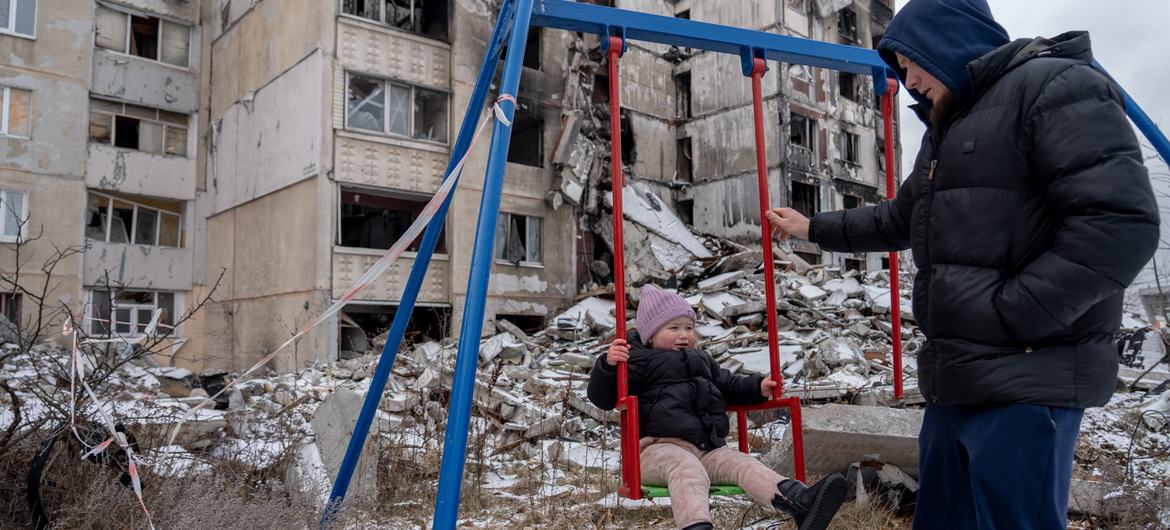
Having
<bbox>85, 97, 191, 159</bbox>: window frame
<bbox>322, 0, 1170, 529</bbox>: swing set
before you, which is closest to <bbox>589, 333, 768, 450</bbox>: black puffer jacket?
<bbox>322, 0, 1170, 529</bbox>: swing set

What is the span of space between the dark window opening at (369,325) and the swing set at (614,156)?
10.8m

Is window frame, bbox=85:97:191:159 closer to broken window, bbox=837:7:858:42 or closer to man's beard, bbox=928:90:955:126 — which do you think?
broken window, bbox=837:7:858:42

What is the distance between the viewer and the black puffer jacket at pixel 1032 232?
1.79 meters

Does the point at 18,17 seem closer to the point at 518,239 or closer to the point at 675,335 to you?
the point at 518,239

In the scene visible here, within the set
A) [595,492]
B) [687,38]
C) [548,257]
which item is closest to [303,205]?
[548,257]

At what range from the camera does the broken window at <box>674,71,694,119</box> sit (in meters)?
23.2

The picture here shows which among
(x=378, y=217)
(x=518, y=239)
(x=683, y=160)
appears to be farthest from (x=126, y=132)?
(x=683, y=160)

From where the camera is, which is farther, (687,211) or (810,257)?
(687,211)

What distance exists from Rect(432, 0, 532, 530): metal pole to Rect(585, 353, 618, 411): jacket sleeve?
35.5 inches

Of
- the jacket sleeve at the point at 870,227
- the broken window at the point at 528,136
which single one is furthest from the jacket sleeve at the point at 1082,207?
the broken window at the point at 528,136

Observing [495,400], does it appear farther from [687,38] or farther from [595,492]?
[687,38]

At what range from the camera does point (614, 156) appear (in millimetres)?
3543

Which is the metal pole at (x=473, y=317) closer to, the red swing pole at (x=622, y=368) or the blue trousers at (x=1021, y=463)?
the red swing pole at (x=622, y=368)

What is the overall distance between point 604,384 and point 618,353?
0.71 feet
